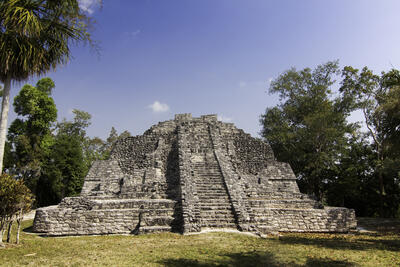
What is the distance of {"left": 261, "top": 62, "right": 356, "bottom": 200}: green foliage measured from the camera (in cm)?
1973

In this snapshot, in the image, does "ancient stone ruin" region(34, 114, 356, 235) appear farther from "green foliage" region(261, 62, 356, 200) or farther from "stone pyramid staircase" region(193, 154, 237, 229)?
"green foliage" region(261, 62, 356, 200)

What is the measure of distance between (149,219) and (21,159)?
677 inches

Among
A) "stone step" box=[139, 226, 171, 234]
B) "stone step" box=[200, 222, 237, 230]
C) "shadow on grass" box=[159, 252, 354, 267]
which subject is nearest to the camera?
"shadow on grass" box=[159, 252, 354, 267]

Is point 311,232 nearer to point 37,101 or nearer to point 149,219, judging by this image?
point 149,219

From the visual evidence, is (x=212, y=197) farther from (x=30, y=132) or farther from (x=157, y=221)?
(x=30, y=132)

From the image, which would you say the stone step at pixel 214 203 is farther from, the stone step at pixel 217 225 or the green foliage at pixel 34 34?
the green foliage at pixel 34 34

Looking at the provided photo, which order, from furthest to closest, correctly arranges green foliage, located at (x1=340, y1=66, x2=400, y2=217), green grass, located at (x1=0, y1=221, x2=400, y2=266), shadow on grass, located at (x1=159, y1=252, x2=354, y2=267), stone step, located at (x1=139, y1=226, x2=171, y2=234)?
green foliage, located at (x1=340, y1=66, x2=400, y2=217) < stone step, located at (x1=139, y1=226, x2=171, y2=234) < green grass, located at (x1=0, y1=221, x2=400, y2=266) < shadow on grass, located at (x1=159, y1=252, x2=354, y2=267)

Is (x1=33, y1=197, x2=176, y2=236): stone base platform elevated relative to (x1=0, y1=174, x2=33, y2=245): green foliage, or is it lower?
lower

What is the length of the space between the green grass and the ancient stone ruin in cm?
95

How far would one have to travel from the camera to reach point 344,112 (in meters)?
21.6

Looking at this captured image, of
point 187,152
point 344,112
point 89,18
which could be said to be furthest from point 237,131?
point 89,18

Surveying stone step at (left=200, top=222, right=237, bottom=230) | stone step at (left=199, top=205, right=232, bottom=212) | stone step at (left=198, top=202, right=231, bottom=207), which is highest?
stone step at (left=198, top=202, right=231, bottom=207)

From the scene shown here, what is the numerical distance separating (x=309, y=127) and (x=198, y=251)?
16454 mm

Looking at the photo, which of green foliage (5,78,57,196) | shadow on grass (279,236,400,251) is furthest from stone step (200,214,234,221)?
green foliage (5,78,57,196)
